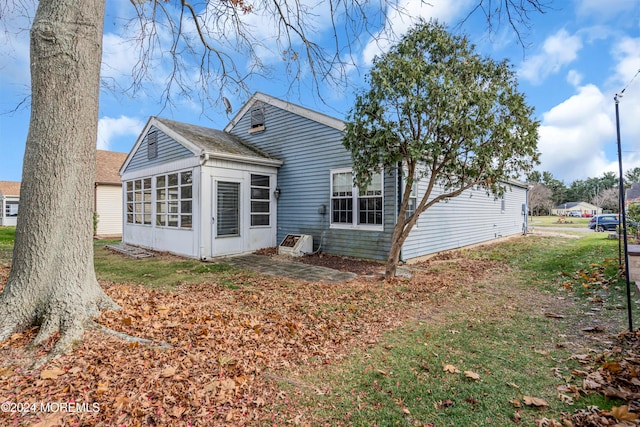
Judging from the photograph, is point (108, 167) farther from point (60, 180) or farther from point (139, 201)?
point (60, 180)

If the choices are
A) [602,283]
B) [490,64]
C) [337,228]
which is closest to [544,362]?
[602,283]

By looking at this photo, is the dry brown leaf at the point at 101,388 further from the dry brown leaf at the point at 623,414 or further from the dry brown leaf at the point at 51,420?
the dry brown leaf at the point at 623,414

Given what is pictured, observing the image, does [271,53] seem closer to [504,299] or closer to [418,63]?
[418,63]

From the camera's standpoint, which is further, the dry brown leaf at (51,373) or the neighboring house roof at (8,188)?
the neighboring house roof at (8,188)

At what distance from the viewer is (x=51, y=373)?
238cm

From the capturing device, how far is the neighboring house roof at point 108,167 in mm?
18000

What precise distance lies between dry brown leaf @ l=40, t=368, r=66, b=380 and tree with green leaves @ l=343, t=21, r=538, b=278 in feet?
18.5

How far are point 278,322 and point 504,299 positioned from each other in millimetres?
4046

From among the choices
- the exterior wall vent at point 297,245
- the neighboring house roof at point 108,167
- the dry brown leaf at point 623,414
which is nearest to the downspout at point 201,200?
the exterior wall vent at point 297,245

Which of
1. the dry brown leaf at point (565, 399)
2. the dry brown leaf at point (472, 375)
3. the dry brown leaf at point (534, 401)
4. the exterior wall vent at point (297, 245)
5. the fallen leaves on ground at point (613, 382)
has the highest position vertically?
the exterior wall vent at point (297, 245)

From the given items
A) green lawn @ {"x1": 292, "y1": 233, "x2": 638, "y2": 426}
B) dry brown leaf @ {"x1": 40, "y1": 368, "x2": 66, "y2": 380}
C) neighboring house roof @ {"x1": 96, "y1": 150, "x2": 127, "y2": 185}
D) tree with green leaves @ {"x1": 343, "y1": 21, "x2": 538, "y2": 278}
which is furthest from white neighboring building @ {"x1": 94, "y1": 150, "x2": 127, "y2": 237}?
green lawn @ {"x1": 292, "y1": 233, "x2": 638, "y2": 426}

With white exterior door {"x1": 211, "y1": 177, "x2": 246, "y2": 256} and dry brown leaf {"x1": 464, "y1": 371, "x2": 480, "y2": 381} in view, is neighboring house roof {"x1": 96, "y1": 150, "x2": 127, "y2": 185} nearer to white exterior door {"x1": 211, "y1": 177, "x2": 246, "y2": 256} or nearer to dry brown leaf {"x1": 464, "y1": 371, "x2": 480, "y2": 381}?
white exterior door {"x1": 211, "y1": 177, "x2": 246, "y2": 256}

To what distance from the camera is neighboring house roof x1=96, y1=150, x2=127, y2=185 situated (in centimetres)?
1800

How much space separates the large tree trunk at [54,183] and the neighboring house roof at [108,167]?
17.1 metres
